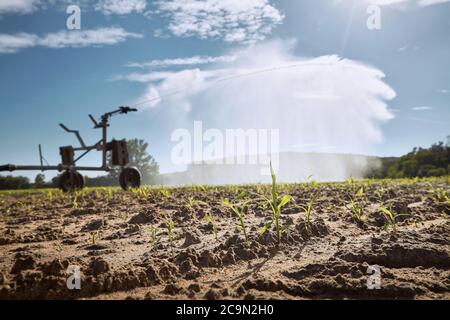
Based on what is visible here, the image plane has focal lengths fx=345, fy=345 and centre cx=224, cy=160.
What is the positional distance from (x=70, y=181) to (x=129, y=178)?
62.2 inches

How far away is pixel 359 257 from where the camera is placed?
88.4 inches

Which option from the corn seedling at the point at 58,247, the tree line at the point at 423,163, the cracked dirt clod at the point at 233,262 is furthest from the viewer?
the tree line at the point at 423,163

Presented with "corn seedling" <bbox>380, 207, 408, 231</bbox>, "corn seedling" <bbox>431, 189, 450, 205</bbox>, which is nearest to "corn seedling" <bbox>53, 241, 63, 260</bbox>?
"corn seedling" <bbox>380, 207, 408, 231</bbox>

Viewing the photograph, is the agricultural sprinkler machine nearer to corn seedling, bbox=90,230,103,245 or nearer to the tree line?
corn seedling, bbox=90,230,103,245

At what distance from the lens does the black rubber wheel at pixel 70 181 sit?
9.42 meters

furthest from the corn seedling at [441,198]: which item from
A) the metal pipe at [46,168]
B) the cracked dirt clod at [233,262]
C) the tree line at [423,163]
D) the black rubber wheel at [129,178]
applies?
the tree line at [423,163]

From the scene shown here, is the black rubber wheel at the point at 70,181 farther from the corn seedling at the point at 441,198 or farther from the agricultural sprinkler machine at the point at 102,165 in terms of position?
the corn seedling at the point at 441,198

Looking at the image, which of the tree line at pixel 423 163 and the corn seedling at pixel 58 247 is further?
the tree line at pixel 423 163

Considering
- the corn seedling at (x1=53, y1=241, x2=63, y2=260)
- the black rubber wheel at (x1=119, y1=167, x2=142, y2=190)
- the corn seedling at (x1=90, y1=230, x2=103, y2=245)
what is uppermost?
the black rubber wheel at (x1=119, y1=167, x2=142, y2=190)

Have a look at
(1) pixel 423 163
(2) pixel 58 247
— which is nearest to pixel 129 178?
(2) pixel 58 247

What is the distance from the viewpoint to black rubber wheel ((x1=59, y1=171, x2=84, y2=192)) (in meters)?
9.42

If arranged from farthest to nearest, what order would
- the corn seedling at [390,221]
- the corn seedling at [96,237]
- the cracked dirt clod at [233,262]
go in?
the corn seedling at [96,237]
the corn seedling at [390,221]
the cracked dirt clod at [233,262]
